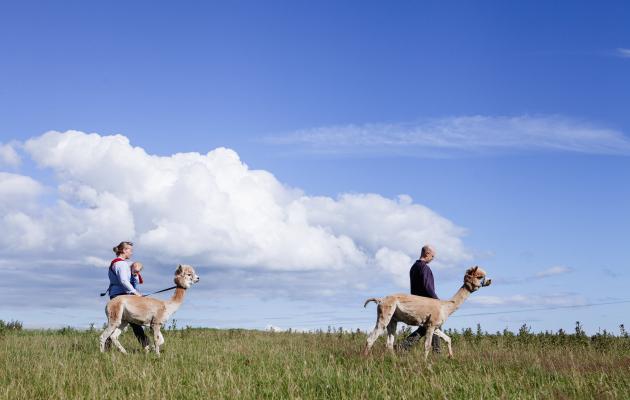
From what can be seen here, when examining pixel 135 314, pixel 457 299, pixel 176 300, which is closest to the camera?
pixel 135 314

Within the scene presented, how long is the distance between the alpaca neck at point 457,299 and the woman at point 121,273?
6.25m

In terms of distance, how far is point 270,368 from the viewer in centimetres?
1124

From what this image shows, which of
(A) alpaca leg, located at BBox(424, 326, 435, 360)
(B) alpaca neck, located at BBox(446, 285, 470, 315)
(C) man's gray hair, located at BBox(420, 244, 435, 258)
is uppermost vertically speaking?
(C) man's gray hair, located at BBox(420, 244, 435, 258)

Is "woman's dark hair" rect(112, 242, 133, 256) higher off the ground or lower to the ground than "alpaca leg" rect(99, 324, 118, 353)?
higher

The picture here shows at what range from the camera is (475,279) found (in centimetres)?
1363

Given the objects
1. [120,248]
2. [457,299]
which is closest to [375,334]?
[457,299]

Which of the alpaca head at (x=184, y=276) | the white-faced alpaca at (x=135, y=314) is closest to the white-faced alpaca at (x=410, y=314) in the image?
the alpaca head at (x=184, y=276)

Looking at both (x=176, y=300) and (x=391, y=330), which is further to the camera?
(x=176, y=300)

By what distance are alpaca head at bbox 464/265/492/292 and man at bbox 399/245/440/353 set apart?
71 cm

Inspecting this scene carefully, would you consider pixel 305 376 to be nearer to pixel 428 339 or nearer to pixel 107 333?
pixel 428 339

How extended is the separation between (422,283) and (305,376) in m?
4.29

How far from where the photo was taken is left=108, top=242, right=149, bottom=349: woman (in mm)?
13398

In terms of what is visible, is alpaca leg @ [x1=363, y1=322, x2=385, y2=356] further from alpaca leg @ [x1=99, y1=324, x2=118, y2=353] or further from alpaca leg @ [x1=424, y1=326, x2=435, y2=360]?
alpaca leg @ [x1=99, y1=324, x2=118, y2=353]

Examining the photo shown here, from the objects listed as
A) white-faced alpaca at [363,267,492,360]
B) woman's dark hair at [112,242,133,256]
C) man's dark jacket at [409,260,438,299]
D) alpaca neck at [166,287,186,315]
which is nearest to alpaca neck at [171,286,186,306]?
alpaca neck at [166,287,186,315]
